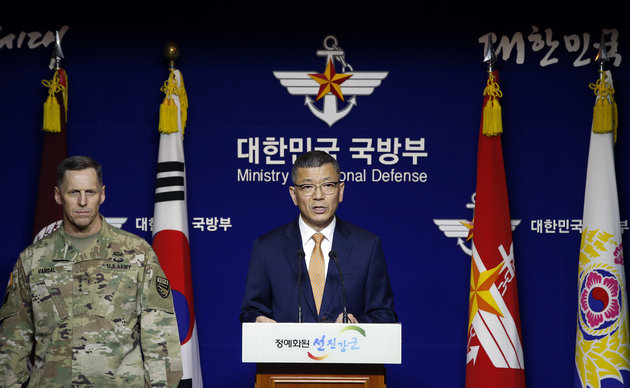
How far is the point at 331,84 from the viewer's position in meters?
4.73

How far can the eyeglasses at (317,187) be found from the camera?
3.21 metres

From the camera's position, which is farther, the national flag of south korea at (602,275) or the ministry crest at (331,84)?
the ministry crest at (331,84)

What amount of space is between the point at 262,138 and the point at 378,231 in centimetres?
96

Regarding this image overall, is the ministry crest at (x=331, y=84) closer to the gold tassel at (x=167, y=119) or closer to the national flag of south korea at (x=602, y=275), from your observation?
the gold tassel at (x=167, y=119)

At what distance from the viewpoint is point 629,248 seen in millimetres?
4664

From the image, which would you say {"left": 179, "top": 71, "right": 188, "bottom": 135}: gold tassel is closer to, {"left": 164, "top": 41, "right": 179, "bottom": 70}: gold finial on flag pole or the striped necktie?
{"left": 164, "top": 41, "right": 179, "bottom": 70}: gold finial on flag pole

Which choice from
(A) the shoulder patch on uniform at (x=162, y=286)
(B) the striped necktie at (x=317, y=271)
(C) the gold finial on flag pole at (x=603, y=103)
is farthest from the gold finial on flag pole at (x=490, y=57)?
(A) the shoulder patch on uniform at (x=162, y=286)

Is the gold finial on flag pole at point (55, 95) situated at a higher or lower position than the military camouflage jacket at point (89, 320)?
higher

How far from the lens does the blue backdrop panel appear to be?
471 cm

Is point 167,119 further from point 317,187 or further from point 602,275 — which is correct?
point 602,275

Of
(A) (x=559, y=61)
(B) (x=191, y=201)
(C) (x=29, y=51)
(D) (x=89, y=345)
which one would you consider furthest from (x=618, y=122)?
(C) (x=29, y=51)

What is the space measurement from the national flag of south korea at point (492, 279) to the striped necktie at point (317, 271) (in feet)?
4.96

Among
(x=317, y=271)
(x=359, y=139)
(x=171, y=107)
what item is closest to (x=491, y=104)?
(x=359, y=139)

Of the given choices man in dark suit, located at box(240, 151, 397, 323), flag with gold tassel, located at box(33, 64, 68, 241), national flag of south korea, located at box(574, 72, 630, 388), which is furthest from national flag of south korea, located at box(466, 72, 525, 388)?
flag with gold tassel, located at box(33, 64, 68, 241)
